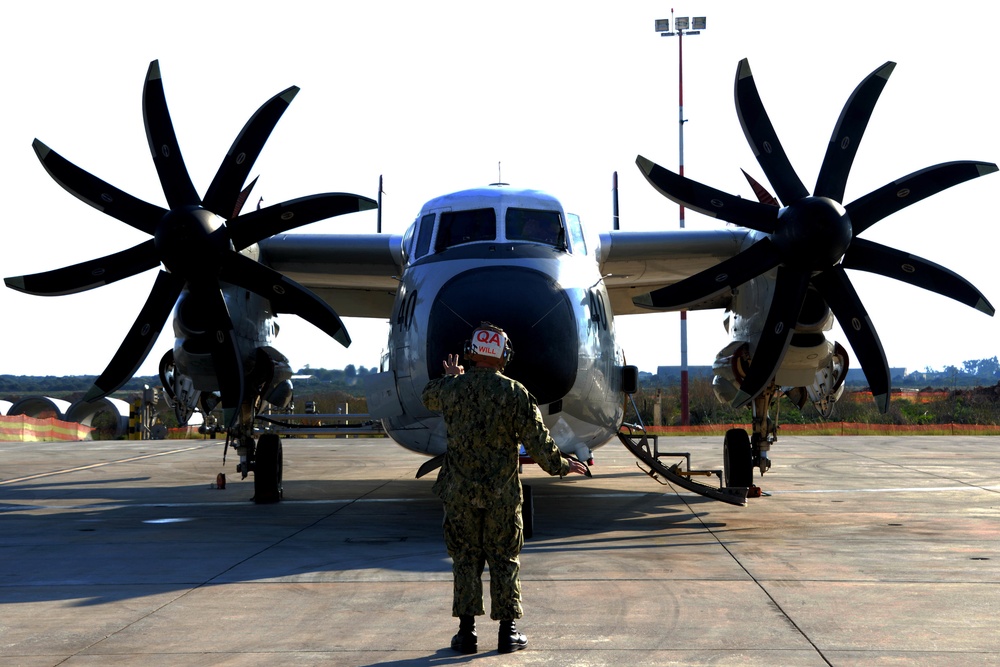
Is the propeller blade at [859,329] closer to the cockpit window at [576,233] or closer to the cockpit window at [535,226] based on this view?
the cockpit window at [576,233]

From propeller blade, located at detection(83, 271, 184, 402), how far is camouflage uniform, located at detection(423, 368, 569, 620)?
8089 millimetres

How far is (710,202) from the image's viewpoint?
1309 centimetres

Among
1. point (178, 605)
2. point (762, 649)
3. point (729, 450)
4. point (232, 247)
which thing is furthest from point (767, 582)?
point (232, 247)

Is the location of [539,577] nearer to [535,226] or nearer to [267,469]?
[535,226]

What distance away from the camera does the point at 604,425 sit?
1138 cm

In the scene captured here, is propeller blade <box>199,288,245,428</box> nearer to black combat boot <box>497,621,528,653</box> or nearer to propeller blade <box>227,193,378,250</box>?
propeller blade <box>227,193,378,250</box>

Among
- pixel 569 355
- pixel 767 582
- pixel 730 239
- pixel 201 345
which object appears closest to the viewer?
pixel 767 582

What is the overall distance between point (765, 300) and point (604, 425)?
4.45 metres

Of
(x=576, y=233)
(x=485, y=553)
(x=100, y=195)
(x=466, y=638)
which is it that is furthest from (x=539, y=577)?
(x=100, y=195)

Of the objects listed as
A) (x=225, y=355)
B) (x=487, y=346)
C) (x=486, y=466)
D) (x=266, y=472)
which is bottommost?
(x=266, y=472)

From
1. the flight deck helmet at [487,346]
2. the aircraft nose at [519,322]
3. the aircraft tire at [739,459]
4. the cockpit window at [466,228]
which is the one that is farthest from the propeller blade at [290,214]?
the flight deck helmet at [487,346]

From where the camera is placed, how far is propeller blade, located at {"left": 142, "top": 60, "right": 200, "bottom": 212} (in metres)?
13.3

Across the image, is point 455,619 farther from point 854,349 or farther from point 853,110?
point 853,110

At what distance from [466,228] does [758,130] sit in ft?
15.1
